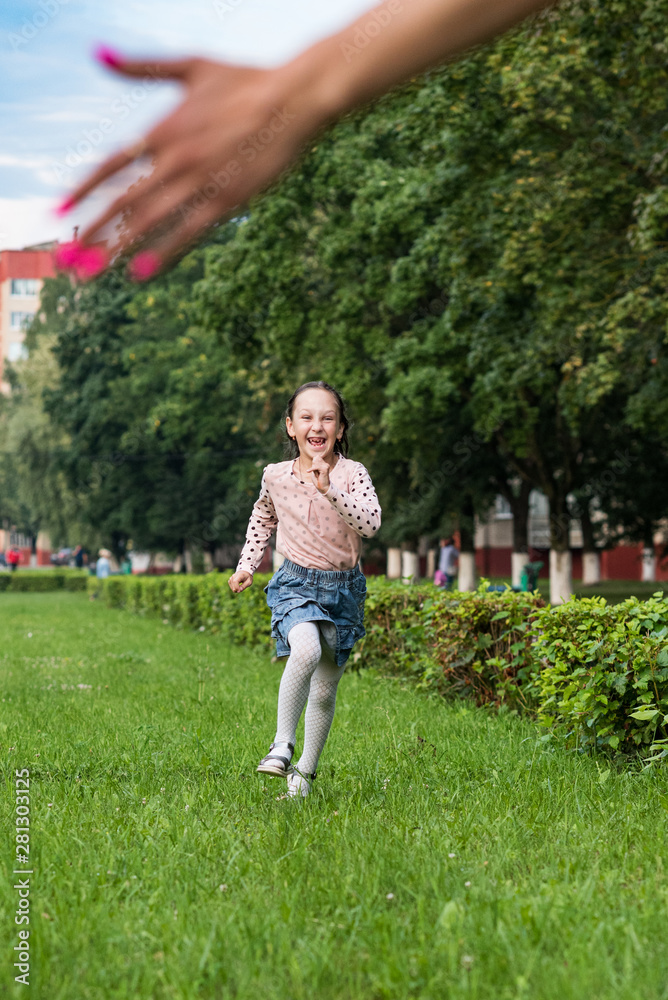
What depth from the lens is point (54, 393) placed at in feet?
145

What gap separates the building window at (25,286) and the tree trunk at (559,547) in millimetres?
23285

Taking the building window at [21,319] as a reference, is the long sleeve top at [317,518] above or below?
below

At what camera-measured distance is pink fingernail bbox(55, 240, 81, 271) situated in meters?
1.20

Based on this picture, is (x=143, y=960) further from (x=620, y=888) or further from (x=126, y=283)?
(x=126, y=283)

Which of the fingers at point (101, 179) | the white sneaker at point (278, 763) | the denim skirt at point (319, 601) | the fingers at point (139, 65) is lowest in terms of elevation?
the white sneaker at point (278, 763)

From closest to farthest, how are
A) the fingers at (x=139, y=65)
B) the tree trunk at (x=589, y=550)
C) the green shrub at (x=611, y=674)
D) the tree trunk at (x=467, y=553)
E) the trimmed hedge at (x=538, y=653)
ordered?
the fingers at (x=139, y=65), the green shrub at (x=611, y=674), the trimmed hedge at (x=538, y=653), the tree trunk at (x=467, y=553), the tree trunk at (x=589, y=550)

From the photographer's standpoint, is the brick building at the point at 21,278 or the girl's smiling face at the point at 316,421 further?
the girl's smiling face at the point at 316,421

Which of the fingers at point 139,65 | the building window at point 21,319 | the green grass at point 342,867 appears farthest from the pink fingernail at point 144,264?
the green grass at point 342,867

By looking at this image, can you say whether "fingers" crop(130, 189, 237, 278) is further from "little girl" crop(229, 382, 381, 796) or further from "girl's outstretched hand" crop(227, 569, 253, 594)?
"girl's outstretched hand" crop(227, 569, 253, 594)

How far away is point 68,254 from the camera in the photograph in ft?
3.98

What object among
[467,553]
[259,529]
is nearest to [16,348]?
[259,529]

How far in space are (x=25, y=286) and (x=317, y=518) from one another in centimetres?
316

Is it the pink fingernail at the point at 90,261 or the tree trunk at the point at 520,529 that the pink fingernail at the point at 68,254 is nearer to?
the pink fingernail at the point at 90,261

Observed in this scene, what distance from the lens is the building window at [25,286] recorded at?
1.49 m
